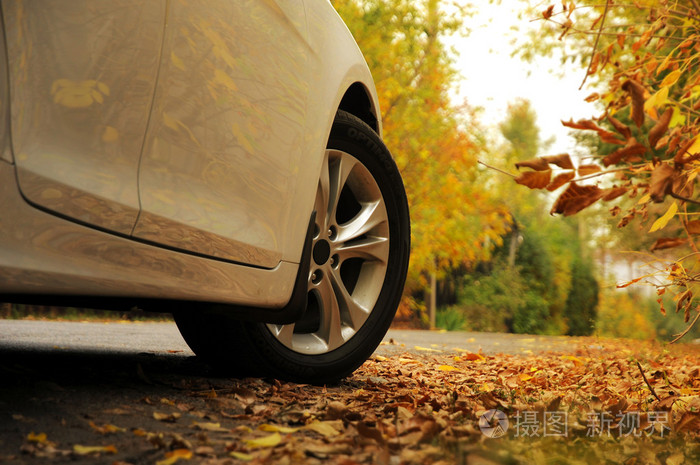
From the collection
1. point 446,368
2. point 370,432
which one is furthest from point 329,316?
point 446,368

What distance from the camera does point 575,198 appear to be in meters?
1.56

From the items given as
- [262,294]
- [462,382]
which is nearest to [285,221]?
[262,294]

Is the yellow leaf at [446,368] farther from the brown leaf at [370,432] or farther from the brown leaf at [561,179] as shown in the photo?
the brown leaf at [561,179]

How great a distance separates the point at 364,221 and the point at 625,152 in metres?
1.67

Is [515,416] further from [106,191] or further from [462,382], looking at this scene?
[106,191]

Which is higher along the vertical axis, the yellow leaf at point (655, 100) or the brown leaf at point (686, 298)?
the yellow leaf at point (655, 100)

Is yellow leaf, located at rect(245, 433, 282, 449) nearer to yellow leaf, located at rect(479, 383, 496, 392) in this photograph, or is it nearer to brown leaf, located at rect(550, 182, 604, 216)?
brown leaf, located at rect(550, 182, 604, 216)

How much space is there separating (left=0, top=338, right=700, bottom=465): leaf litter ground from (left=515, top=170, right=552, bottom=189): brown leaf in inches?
28.0

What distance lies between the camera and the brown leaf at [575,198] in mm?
1554

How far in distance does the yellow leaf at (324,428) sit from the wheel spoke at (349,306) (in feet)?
3.21

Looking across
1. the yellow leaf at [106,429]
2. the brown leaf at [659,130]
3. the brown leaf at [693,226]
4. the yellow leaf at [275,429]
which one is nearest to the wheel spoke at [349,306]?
the yellow leaf at [275,429]

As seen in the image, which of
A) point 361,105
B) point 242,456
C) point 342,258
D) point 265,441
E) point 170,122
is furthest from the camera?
point 361,105

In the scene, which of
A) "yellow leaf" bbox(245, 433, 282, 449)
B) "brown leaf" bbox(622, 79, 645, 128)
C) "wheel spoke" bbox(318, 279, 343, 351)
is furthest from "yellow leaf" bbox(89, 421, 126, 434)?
"brown leaf" bbox(622, 79, 645, 128)

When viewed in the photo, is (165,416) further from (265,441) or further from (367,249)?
(367,249)
